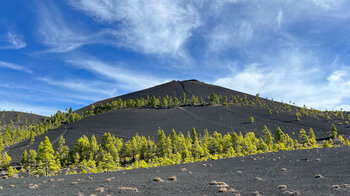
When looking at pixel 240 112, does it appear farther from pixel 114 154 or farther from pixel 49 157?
pixel 49 157

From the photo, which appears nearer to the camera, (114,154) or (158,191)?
(158,191)

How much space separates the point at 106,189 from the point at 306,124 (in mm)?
149711

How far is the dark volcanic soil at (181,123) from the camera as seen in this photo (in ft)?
389

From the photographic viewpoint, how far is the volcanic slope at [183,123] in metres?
118

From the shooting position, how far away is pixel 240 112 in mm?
158625

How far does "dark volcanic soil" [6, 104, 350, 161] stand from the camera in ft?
389

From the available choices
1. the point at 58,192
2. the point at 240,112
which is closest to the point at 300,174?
the point at 58,192

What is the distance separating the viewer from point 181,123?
136125 millimetres

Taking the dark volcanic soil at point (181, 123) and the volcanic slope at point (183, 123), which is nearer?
the volcanic slope at point (183, 123)

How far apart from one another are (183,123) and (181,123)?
4.60 feet

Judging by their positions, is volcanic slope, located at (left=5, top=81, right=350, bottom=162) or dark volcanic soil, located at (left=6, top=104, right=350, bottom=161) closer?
volcanic slope, located at (left=5, top=81, right=350, bottom=162)

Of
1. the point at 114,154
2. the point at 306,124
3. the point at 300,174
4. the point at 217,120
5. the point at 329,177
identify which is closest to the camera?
the point at 329,177

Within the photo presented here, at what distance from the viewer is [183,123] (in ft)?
447

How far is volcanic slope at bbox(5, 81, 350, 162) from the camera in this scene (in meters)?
118
